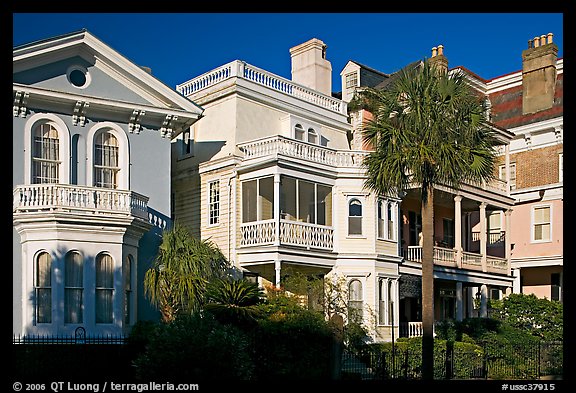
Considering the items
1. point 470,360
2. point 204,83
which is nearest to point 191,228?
point 204,83

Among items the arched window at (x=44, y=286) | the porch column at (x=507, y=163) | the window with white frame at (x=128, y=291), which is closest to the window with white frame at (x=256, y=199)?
the window with white frame at (x=128, y=291)

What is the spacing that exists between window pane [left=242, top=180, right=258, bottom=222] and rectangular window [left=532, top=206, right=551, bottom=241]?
15.9 m

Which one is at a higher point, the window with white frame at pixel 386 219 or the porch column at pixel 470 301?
the window with white frame at pixel 386 219

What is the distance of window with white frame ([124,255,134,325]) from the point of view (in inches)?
935

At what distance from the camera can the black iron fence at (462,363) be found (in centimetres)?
2297

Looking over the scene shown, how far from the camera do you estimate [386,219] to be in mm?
30078

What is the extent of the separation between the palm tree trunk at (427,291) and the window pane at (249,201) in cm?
839

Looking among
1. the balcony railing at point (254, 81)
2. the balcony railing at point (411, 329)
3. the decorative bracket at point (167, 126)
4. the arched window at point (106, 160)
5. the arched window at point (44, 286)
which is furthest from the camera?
the balcony railing at point (411, 329)

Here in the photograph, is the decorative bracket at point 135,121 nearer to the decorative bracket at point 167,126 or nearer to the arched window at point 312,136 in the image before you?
the decorative bracket at point 167,126

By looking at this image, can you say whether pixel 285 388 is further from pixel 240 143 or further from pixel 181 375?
pixel 240 143

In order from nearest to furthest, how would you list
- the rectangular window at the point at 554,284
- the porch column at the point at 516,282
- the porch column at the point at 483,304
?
1. the porch column at the point at 483,304
2. the porch column at the point at 516,282
3. the rectangular window at the point at 554,284

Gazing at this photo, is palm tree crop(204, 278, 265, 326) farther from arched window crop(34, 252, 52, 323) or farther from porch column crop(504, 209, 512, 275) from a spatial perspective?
porch column crop(504, 209, 512, 275)

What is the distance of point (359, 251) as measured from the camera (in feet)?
95.5

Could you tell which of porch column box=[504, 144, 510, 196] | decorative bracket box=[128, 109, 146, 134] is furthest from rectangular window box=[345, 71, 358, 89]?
decorative bracket box=[128, 109, 146, 134]
